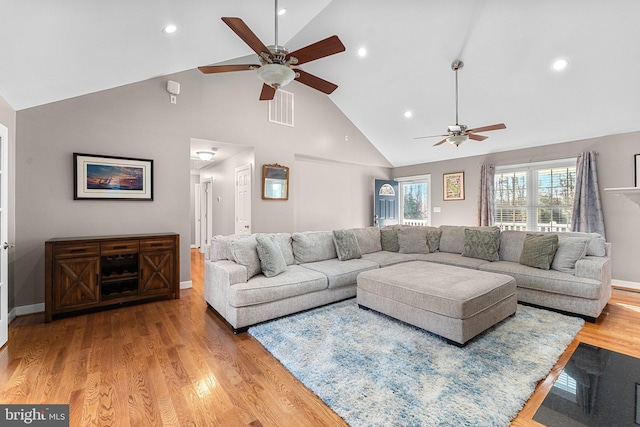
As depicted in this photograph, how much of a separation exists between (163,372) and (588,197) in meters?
6.15

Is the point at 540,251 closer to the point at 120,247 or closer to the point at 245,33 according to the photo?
the point at 245,33

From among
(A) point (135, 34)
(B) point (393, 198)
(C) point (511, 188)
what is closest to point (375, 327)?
(A) point (135, 34)

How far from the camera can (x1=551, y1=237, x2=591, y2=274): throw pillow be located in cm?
332

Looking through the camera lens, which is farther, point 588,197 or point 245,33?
point 588,197

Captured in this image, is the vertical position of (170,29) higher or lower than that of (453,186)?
higher

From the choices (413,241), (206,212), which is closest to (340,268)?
(413,241)

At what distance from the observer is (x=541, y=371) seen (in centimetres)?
205

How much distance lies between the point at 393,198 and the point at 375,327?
16.7ft

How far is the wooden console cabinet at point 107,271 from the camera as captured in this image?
3018 mm

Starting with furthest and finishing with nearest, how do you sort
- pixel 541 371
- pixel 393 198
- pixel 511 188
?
pixel 393 198
pixel 511 188
pixel 541 371

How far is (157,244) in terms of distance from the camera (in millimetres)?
3629

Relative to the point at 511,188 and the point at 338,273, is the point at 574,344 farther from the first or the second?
the point at 511,188

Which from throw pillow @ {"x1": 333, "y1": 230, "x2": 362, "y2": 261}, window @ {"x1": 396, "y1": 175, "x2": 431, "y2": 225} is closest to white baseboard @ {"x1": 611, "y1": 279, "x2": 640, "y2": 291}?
window @ {"x1": 396, "y1": 175, "x2": 431, "y2": 225}

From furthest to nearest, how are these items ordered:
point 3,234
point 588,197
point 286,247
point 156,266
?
point 588,197 → point 286,247 → point 156,266 → point 3,234
